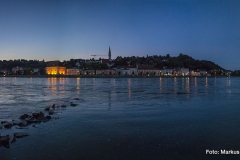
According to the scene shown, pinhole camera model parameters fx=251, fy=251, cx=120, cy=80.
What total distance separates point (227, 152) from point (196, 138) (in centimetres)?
179

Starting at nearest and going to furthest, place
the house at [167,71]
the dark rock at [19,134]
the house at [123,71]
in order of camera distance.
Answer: the dark rock at [19,134]
the house at [123,71]
the house at [167,71]

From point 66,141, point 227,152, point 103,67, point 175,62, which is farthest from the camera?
point 175,62

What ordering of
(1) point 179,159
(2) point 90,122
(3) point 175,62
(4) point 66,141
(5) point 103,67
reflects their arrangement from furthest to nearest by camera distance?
(3) point 175,62 < (5) point 103,67 < (2) point 90,122 < (4) point 66,141 < (1) point 179,159

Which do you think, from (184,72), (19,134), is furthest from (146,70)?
(19,134)

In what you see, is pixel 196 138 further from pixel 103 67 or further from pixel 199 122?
pixel 103 67

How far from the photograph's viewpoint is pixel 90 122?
44.8ft

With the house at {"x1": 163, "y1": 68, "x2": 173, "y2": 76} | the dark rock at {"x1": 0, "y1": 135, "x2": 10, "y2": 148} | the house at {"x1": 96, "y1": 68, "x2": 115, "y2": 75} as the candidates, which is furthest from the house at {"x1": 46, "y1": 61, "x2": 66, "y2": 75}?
the dark rock at {"x1": 0, "y1": 135, "x2": 10, "y2": 148}

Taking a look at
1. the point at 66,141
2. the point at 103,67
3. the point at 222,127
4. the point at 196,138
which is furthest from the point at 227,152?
the point at 103,67

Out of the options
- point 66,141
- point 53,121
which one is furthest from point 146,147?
point 53,121

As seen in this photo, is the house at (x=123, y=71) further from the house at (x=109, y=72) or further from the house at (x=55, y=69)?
the house at (x=55, y=69)

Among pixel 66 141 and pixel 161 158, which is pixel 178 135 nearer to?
pixel 161 158

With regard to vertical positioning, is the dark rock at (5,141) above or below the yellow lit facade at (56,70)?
below

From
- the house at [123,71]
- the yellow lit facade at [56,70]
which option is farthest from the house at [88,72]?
the house at [123,71]

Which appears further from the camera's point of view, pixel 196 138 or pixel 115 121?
pixel 115 121
